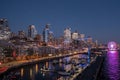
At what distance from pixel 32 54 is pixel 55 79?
295 feet

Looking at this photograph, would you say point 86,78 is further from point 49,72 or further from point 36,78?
point 49,72

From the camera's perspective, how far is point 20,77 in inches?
2429

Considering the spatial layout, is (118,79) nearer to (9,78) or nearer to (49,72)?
(49,72)

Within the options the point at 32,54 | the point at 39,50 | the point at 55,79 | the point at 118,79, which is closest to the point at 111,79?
the point at 118,79

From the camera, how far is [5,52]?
118312 mm

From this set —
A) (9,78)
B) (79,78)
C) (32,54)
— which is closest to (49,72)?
(9,78)

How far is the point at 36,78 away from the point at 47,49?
406 ft

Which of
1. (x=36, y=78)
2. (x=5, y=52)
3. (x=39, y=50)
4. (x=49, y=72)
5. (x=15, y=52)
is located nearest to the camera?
(x=36, y=78)

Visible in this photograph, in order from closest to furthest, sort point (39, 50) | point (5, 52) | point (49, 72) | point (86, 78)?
point (86, 78)
point (49, 72)
point (5, 52)
point (39, 50)

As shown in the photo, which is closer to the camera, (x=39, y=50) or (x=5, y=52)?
(x=5, y=52)

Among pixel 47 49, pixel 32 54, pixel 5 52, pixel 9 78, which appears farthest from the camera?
pixel 47 49

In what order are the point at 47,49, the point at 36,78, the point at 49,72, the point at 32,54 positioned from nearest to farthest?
1. the point at 36,78
2. the point at 49,72
3. the point at 32,54
4. the point at 47,49

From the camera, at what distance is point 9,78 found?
57.2 m

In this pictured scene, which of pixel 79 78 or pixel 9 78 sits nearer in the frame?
pixel 79 78
